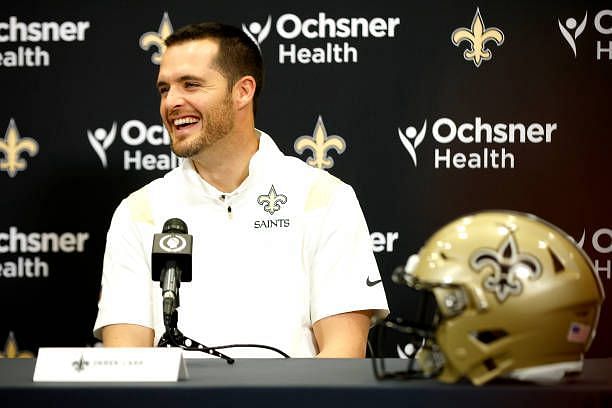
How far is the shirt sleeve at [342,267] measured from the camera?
270 centimetres

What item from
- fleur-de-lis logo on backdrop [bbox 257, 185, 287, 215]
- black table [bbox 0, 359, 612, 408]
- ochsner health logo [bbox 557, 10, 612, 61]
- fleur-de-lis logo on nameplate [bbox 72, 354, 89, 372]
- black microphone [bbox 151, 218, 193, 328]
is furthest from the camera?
ochsner health logo [bbox 557, 10, 612, 61]

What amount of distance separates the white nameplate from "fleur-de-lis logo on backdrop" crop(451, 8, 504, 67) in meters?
2.00

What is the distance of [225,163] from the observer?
291 cm

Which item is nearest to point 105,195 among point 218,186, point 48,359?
point 218,186

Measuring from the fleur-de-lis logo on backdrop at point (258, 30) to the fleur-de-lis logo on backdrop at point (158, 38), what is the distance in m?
0.27

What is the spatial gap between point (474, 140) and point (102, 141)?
4.15 feet

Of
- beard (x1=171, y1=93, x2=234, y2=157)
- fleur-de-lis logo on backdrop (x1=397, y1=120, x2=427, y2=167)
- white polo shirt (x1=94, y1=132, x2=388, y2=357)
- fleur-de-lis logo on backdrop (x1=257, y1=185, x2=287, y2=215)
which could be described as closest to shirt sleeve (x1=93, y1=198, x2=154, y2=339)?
white polo shirt (x1=94, y1=132, x2=388, y2=357)

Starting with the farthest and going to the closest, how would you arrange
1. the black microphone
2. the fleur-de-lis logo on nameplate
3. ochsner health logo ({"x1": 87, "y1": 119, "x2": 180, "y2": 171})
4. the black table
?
ochsner health logo ({"x1": 87, "y1": 119, "x2": 180, "y2": 171}) < the black microphone < the fleur-de-lis logo on nameplate < the black table

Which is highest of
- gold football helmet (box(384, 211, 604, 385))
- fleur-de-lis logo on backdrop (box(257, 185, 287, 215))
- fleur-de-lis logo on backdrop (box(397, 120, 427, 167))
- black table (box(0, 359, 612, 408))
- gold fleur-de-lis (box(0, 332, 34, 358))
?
fleur-de-lis logo on backdrop (box(397, 120, 427, 167))

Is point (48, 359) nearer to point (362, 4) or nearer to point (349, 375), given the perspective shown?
point (349, 375)

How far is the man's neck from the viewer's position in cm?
289

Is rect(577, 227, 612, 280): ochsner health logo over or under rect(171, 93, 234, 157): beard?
under

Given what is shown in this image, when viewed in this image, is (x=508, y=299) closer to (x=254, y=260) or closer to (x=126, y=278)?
(x=254, y=260)

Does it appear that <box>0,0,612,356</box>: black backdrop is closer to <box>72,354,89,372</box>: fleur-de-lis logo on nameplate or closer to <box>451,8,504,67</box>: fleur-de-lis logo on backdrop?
<box>451,8,504,67</box>: fleur-de-lis logo on backdrop
